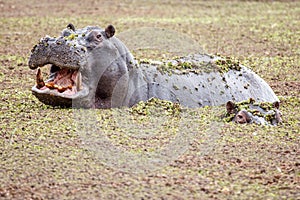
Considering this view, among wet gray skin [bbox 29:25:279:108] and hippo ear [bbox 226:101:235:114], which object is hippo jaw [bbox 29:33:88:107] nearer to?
wet gray skin [bbox 29:25:279:108]

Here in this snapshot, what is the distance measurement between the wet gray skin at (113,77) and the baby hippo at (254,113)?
69 centimetres

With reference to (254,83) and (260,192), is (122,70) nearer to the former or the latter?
(254,83)

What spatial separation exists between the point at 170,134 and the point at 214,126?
58cm

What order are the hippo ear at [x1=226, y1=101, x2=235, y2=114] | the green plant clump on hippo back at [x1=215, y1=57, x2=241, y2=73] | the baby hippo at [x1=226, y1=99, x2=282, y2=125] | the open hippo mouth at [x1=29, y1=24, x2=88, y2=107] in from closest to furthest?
1. the open hippo mouth at [x1=29, y1=24, x2=88, y2=107]
2. the baby hippo at [x1=226, y1=99, x2=282, y2=125]
3. the hippo ear at [x1=226, y1=101, x2=235, y2=114]
4. the green plant clump on hippo back at [x1=215, y1=57, x2=241, y2=73]

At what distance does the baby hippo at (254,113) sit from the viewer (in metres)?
7.53

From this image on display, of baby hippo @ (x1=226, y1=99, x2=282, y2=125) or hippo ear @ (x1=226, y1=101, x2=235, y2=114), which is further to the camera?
hippo ear @ (x1=226, y1=101, x2=235, y2=114)

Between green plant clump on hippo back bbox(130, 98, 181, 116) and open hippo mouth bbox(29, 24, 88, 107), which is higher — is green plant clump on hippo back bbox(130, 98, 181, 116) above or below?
below

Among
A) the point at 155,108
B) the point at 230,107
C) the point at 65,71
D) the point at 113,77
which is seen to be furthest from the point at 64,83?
the point at 230,107

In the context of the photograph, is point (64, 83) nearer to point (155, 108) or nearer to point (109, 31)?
point (109, 31)

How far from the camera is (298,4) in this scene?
20.1m

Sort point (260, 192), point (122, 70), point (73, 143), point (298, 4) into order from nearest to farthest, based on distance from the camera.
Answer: point (260, 192) < point (73, 143) < point (122, 70) < point (298, 4)

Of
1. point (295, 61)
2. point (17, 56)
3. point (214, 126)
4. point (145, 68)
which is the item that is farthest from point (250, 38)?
point (214, 126)

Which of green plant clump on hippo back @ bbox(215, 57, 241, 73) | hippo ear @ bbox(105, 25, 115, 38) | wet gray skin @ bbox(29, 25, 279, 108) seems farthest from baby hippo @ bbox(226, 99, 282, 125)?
hippo ear @ bbox(105, 25, 115, 38)

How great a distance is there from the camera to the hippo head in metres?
7.39
